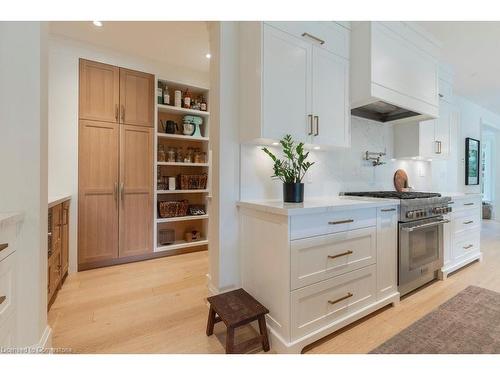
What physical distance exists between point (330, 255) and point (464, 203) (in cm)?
240

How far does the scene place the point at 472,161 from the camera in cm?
448

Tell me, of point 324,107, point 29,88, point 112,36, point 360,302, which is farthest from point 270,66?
point 112,36

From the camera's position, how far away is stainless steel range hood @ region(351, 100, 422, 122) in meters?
2.40

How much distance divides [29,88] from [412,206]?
111 inches

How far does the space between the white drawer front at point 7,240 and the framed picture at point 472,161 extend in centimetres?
628

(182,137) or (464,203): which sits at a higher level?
(182,137)

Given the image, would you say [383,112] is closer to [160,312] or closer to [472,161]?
[160,312]

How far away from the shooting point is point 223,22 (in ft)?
5.98

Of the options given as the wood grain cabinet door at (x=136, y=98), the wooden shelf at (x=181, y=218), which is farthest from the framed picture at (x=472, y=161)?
the wood grain cabinet door at (x=136, y=98)

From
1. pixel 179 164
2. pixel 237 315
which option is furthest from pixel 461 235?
pixel 179 164

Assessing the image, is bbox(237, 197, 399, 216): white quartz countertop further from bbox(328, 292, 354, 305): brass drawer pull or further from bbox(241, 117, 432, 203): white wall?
bbox(328, 292, 354, 305): brass drawer pull

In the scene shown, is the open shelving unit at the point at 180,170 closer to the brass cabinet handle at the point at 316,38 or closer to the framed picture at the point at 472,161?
the brass cabinet handle at the point at 316,38

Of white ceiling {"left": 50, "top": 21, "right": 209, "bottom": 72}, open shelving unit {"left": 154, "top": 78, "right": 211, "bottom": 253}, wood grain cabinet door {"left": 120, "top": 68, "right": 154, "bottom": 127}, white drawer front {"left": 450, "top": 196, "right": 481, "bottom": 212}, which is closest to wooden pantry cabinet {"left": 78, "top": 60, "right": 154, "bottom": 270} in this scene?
wood grain cabinet door {"left": 120, "top": 68, "right": 154, "bottom": 127}
